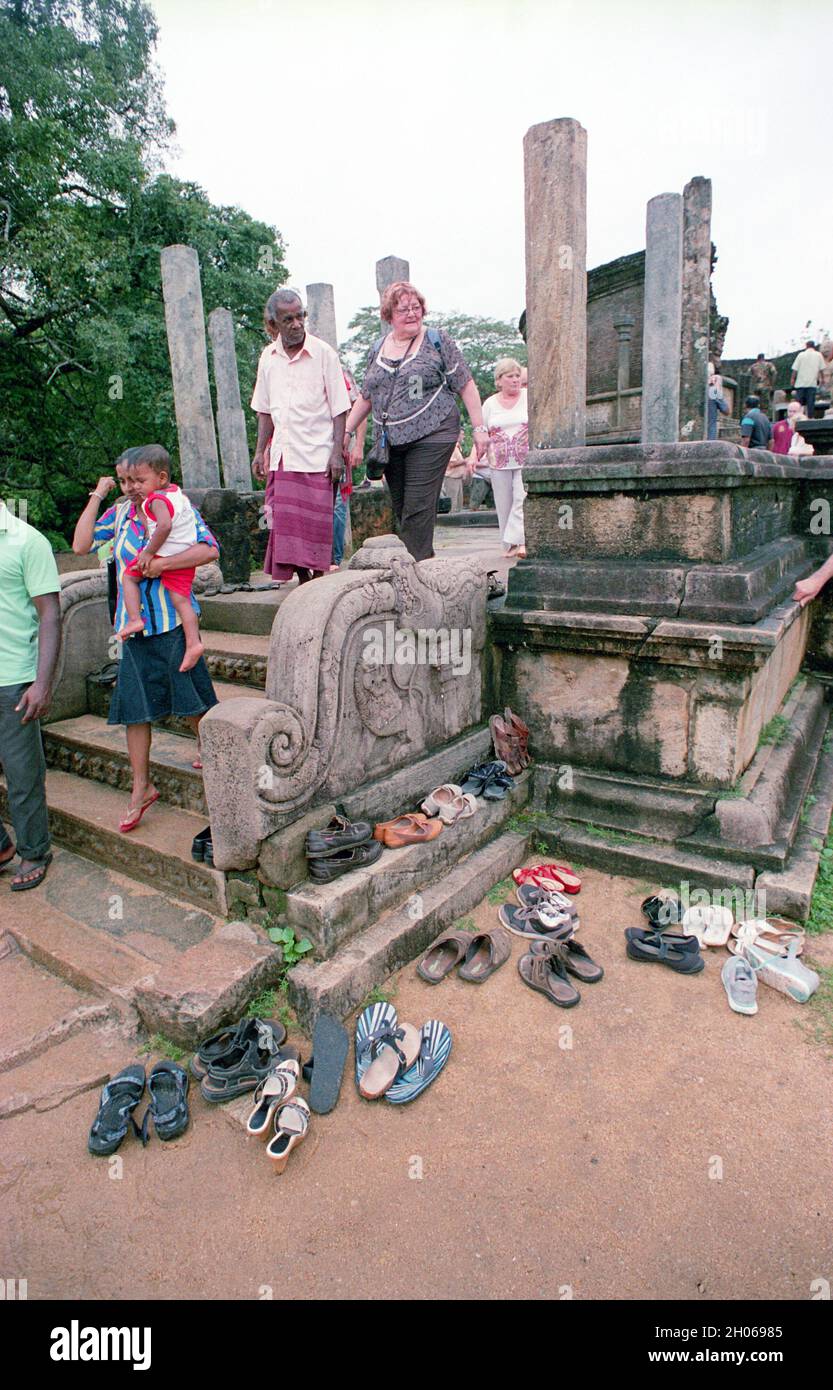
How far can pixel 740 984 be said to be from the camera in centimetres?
299

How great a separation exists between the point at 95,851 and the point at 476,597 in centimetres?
241

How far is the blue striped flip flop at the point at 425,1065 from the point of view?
2516 mm

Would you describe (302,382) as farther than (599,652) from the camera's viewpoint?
Yes

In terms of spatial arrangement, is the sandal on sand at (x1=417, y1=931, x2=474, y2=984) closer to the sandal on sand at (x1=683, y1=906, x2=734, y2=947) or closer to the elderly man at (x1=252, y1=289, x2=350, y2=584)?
the sandal on sand at (x1=683, y1=906, x2=734, y2=947)

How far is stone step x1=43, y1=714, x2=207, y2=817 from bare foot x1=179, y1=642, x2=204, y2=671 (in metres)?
0.53

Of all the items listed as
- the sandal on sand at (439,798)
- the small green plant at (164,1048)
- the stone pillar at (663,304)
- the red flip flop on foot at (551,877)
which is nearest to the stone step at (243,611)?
the sandal on sand at (439,798)

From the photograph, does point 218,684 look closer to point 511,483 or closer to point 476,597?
point 476,597

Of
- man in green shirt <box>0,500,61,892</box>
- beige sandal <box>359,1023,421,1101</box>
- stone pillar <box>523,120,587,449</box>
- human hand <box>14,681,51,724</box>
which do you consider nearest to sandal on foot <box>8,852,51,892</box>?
man in green shirt <box>0,500,61,892</box>

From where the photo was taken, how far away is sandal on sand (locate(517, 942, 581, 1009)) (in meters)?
2.97

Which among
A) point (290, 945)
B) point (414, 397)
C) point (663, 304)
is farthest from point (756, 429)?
point (290, 945)

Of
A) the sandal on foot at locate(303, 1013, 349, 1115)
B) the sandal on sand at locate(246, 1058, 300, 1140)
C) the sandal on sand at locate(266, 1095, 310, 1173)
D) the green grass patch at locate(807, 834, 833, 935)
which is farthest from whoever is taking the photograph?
the green grass patch at locate(807, 834, 833, 935)
